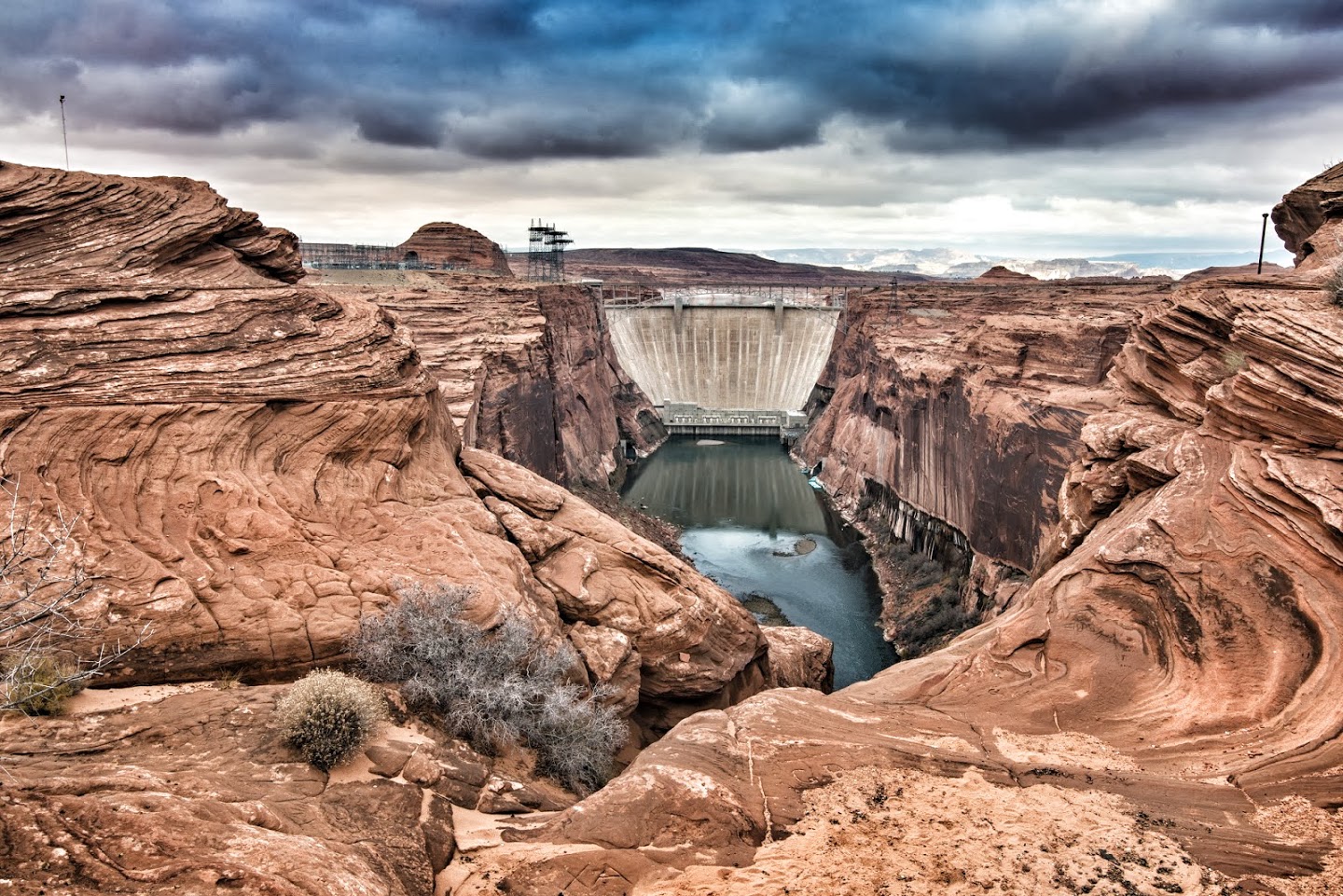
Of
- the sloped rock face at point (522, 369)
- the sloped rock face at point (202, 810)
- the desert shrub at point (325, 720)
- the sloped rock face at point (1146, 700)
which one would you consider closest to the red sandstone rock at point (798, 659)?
the sloped rock face at point (1146, 700)

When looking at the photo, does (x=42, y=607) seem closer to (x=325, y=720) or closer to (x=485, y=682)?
(x=325, y=720)

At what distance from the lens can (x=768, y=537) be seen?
174 feet

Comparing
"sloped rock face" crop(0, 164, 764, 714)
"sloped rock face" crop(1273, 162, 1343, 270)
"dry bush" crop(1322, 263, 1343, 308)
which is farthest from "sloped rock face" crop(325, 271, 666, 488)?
"sloped rock face" crop(1273, 162, 1343, 270)

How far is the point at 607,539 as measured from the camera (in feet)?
63.9

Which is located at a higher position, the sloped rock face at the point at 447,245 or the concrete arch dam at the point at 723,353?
the sloped rock face at the point at 447,245

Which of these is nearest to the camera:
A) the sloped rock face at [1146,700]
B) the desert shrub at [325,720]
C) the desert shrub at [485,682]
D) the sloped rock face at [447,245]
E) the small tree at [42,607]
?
the sloped rock face at [1146,700]

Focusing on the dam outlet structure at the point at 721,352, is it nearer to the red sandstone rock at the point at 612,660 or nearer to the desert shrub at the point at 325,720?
the red sandstone rock at the point at 612,660

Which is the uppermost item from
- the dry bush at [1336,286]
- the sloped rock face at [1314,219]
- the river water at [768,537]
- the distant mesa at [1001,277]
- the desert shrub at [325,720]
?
the distant mesa at [1001,277]

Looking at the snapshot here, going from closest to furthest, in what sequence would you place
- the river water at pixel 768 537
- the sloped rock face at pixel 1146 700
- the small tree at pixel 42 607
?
the sloped rock face at pixel 1146 700 → the small tree at pixel 42 607 → the river water at pixel 768 537

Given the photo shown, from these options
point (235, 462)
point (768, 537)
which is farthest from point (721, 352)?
point (235, 462)

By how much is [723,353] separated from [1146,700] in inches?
3091

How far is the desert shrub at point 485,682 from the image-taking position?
43.7 feet

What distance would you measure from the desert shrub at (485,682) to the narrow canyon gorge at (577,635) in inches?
20.3

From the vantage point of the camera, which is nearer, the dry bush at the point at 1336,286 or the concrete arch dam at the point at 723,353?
the dry bush at the point at 1336,286
